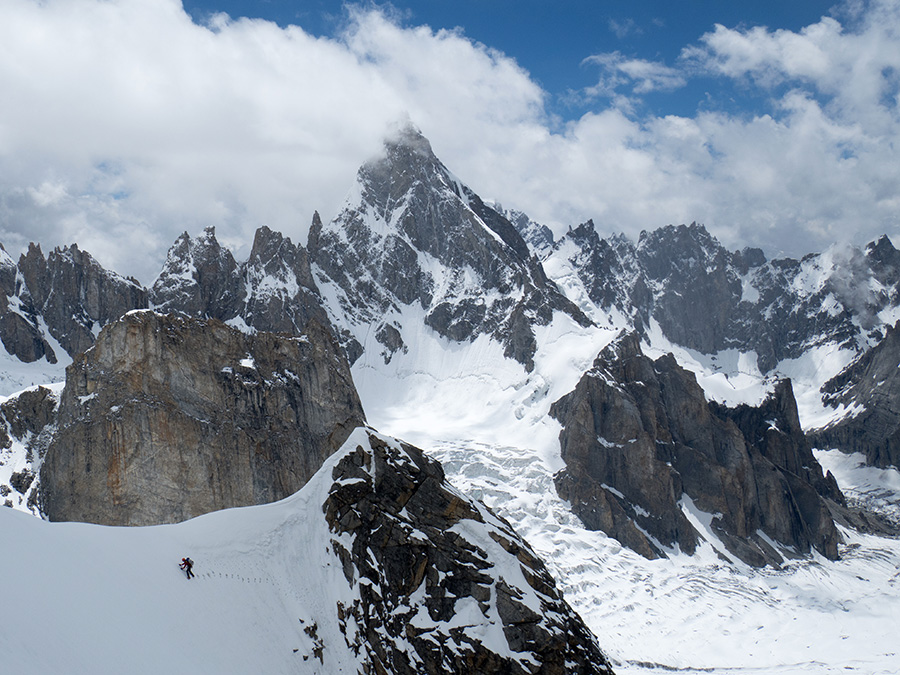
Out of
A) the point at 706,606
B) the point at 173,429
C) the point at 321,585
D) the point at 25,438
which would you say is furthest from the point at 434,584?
the point at 706,606

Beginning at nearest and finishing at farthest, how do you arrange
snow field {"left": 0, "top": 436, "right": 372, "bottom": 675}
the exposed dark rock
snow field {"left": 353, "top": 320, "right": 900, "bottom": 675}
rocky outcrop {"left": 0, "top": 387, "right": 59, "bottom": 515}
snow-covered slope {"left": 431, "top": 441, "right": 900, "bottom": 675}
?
snow field {"left": 0, "top": 436, "right": 372, "bottom": 675}
rocky outcrop {"left": 0, "top": 387, "right": 59, "bottom": 515}
the exposed dark rock
snow-covered slope {"left": 431, "top": 441, "right": 900, "bottom": 675}
snow field {"left": 353, "top": 320, "right": 900, "bottom": 675}

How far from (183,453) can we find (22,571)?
284 feet

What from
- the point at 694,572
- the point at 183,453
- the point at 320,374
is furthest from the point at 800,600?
the point at 183,453

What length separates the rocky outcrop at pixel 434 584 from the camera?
168 ft

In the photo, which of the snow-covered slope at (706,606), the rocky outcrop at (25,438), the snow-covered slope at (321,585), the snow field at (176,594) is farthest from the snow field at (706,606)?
the rocky outcrop at (25,438)

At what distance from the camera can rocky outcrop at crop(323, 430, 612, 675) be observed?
168ft

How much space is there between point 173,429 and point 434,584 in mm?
83766

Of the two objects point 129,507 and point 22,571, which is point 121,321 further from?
point 22,571

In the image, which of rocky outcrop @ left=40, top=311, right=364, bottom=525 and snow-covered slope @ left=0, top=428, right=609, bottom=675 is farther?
rocky outcrop @ left=40, top=311, right=364, bottom=525

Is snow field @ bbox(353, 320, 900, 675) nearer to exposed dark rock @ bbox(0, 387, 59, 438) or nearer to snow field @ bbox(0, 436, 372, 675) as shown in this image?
snow field @ bbox(0, 436, 372, 675)

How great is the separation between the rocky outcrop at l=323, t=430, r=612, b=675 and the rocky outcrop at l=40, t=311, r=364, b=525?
159 feet

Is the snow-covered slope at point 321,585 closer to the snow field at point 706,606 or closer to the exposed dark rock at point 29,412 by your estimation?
the snow field at point 706,606

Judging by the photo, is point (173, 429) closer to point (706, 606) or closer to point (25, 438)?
point (25, 438)

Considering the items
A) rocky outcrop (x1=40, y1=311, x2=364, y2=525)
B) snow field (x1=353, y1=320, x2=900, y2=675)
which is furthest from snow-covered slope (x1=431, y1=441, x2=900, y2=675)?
rocky outcrop (x1=40, y1=311, x2=364, y2=525)
